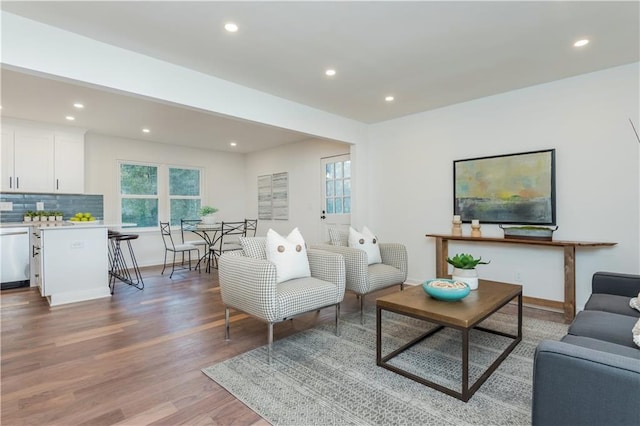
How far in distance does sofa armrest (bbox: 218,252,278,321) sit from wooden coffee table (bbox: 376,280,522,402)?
77cm

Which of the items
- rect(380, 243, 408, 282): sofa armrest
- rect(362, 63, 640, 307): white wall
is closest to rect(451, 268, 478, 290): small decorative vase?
rect(380, 243, 408, 282): sofa armrest

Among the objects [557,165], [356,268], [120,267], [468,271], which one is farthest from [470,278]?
[120,267]

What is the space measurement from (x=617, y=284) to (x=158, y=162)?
6880 millimetres

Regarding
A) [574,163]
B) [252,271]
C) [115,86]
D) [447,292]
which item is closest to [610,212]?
[574,163]

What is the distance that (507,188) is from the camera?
12.2 feet

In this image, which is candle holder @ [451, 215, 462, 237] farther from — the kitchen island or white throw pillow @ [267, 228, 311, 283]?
the kitchen island

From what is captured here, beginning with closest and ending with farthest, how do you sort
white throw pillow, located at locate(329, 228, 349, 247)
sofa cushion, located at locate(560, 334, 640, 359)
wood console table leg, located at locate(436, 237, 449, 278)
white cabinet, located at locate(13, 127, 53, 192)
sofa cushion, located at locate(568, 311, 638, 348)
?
sofa cushion, located at locate(560, 334, 640, 359) < sofa cushion, located at locate(568, 311, 638, 348) < white throw pillow, located at locate(329, 228, 349, 247) < wood console table leg, located at locate(436, 237, 449, 278) < white cabinet, located at locate(13, 127, 53, 192)

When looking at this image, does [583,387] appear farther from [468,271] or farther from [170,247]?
[170,247]

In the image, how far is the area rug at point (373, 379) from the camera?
173cm

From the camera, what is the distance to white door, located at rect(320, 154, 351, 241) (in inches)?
215

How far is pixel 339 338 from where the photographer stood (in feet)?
8.98

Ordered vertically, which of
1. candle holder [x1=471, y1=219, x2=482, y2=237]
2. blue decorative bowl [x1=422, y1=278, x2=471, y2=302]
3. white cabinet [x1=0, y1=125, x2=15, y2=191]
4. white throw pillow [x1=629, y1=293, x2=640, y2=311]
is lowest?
white throw pillow [x1=629, y1=293, x2=640, y2=311]

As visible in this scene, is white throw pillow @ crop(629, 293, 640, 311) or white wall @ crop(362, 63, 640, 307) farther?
white wall @ crop(362, 63, 640, 307)

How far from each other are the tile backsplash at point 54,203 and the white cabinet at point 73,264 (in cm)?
190
